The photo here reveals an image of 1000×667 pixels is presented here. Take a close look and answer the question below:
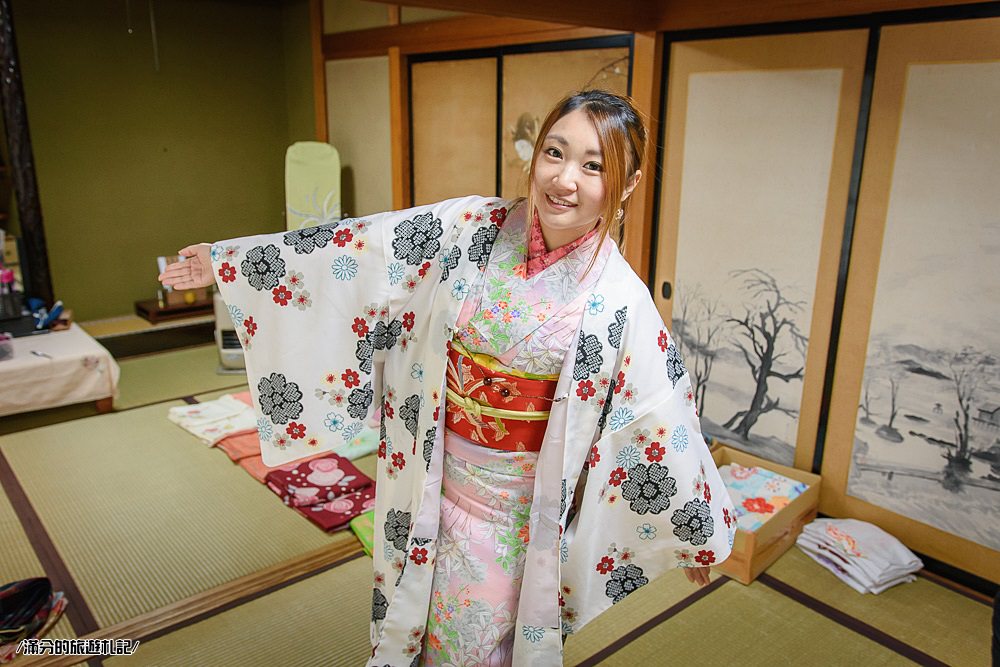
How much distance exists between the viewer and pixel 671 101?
A: 3.48m

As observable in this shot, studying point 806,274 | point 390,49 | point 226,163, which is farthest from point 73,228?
point 806,274

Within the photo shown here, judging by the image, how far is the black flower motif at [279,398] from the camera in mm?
1883

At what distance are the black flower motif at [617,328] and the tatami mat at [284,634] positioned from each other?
4.73 feet

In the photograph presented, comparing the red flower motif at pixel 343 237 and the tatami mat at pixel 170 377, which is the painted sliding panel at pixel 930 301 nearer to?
the red flower motif at pixel 343 237

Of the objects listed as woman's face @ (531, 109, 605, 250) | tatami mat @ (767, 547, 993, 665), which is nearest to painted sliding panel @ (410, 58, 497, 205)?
tatami mat @ (767, 547, 993, 665)

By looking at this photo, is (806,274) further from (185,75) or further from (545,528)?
(185,75)

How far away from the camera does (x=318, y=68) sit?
19.3 ft

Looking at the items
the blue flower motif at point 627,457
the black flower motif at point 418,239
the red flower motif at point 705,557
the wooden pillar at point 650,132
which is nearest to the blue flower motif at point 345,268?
the black flower motif at point 418,239

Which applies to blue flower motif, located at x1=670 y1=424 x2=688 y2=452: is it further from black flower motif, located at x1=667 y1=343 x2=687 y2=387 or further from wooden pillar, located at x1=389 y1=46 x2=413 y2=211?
wooden pillar, located at x1=389 y1=46 x2=413 y2=211

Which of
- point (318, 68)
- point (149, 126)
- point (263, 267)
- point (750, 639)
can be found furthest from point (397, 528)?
point (149, 126)

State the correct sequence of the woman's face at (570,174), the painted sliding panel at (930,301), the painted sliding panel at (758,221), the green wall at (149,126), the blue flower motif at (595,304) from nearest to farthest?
the woman's face at (570,174)
the blue flower motif at (595,304)
the painted sliding panel at (930,301)
the painted sliding panel at (758,221)
the green wall at (149,126)

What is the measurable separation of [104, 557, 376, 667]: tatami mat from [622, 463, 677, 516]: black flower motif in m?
1.17

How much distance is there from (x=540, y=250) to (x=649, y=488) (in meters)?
0.60

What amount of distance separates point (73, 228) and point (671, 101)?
15.6 ft
